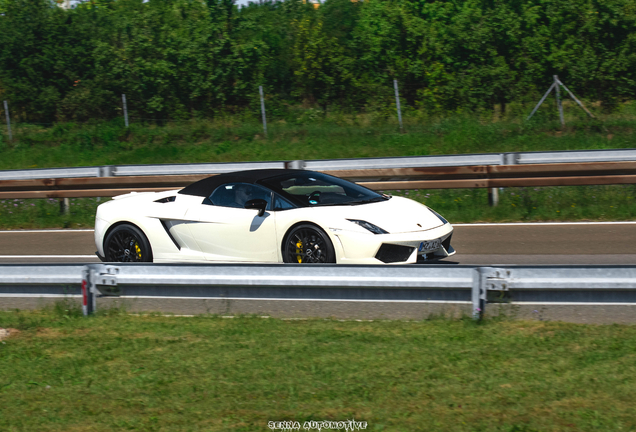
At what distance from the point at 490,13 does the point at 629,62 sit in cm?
560

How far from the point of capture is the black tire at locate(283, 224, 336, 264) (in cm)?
762

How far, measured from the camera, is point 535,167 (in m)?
12.9

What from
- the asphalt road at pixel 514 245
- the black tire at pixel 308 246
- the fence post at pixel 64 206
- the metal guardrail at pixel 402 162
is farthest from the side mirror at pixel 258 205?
the fence post at pixel 64 206

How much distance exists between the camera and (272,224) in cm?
804

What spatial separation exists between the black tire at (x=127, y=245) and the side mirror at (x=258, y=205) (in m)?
1.45

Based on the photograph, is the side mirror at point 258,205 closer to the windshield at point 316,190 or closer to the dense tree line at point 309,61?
the windshield at point 316,190

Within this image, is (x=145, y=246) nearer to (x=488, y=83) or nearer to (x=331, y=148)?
(x=331, y=148)

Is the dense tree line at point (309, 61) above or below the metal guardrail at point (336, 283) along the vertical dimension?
above

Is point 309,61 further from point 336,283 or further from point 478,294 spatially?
point 478,294

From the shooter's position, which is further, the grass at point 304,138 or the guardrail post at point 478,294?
the grass at point 304,138

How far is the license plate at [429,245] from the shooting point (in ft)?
24.9

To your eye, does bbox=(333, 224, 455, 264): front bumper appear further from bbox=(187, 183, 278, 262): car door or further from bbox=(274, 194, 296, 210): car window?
bbox=(187, 183, 278, 262): car door

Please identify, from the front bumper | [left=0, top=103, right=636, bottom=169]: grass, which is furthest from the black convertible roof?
[left=0, top=103, right=636, bottom=169]: grass

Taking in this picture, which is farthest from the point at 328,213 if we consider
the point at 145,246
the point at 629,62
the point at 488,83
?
the point at 629,62
